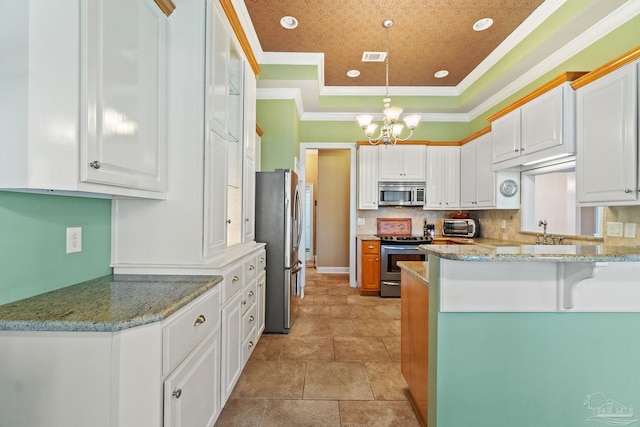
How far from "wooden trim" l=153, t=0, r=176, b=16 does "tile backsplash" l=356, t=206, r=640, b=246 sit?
11.2ft

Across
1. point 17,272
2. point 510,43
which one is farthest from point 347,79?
point 17,272

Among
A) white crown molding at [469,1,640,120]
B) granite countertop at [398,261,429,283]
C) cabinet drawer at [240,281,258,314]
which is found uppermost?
white crown molding at [469,1,640,120]

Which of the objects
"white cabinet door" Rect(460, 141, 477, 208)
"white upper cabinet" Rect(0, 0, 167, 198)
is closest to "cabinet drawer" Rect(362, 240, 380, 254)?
"white cabinet door" Rect(460, 141, 477, 208)

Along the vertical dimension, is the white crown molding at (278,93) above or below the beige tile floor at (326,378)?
above

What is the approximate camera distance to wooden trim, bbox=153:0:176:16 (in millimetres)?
1544

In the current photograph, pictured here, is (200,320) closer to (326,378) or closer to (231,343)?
(231,343)

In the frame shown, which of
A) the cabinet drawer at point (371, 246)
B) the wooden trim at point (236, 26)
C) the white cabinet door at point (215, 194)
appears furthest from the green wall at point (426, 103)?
the white cabinet door at point (215, 194)

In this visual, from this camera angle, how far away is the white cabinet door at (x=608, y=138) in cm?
189

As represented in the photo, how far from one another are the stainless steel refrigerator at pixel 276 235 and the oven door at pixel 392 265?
1886 mm

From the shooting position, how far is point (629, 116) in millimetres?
1896

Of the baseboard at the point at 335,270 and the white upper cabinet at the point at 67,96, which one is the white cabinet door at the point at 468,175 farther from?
the white upper cabinet at the point at 67,96

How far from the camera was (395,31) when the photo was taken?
10.2 ft

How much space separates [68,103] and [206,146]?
28.7 inches

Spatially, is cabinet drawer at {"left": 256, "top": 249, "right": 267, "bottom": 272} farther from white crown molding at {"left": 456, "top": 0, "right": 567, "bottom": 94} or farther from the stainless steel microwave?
white crown molding at {"left": 456, "top": 0, "right": 567, "bottom": 94}
